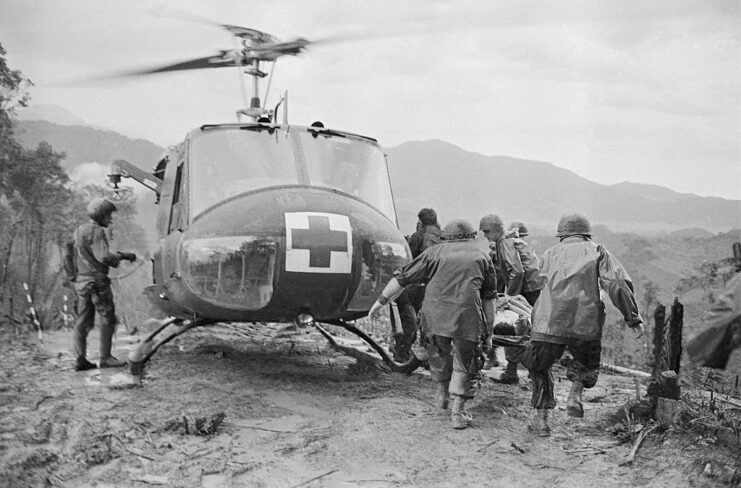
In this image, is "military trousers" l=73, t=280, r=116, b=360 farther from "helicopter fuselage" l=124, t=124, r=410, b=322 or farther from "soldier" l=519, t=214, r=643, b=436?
"soldier" l=519, t=214, r=643, b=436

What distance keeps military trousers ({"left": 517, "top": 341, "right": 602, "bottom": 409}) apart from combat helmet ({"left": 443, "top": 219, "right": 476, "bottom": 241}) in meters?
0.97

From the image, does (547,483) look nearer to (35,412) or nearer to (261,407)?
(261,407)

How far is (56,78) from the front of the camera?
507 centimetres

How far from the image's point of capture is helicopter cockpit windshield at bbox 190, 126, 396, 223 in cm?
568

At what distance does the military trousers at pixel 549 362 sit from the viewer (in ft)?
15.1

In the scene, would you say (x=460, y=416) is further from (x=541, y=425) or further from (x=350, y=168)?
(x=350, y=168)

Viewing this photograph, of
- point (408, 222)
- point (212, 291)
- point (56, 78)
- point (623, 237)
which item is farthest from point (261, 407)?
point (408, 222)

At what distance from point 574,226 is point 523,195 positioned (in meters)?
56.9

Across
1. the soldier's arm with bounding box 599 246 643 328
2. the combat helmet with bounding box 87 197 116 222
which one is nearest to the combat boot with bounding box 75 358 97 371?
the combat helmet with bounding box 87 197 116 222

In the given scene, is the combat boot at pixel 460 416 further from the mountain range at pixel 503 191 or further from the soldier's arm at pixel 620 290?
the mountain range at pixel 503 191

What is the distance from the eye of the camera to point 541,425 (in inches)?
181

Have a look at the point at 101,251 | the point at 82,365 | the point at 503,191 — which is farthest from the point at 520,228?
the point at 503,191

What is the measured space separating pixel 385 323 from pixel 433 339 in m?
8.70

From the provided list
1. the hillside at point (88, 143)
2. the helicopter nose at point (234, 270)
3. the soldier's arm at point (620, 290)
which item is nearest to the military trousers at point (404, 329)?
the helicopter nose at point (234, 270)
